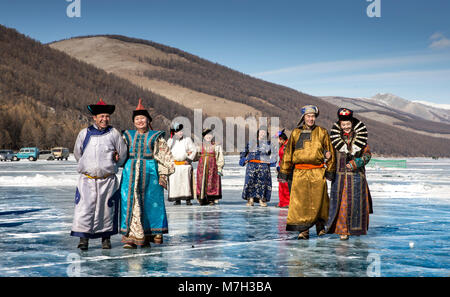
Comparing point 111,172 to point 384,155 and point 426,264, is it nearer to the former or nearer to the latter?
point 426,264

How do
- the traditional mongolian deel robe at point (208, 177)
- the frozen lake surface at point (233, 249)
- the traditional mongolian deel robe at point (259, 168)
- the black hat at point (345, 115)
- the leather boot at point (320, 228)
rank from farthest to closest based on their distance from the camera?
the traditional mongolian deel robe at point (208, 177) → the traditional mongolian deel robe at point (259, 168) → the leather boot at point (320, 228) → the black hat at point (345, 115) → the frozen lake surface at point (233, 249)

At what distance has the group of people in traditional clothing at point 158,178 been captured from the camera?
720cm

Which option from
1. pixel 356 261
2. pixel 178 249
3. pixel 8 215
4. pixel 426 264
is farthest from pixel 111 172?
pixel 8 215

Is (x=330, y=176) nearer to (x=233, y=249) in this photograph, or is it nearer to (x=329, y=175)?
(x=329, y=175)

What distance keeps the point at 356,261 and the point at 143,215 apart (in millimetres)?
2675

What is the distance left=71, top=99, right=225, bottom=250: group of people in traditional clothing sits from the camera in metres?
7.16

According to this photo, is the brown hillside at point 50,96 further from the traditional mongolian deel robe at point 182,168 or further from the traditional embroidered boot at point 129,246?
the traditional embroidered boot at point 129,246

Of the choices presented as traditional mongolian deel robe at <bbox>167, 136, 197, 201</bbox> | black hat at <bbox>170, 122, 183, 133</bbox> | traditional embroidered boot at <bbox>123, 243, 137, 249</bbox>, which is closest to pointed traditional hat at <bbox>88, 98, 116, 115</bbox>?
traditional embroidered boot at <bbox>123, 243, 137, 249</bbox>

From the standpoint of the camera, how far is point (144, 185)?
7523 millimetres

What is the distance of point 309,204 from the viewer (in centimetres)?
838

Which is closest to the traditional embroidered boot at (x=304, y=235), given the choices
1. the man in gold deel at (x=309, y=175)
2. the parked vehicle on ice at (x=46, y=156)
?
the man in gold deel at (x=309, y=175)

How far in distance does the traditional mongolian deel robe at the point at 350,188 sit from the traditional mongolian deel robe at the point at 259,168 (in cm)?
508

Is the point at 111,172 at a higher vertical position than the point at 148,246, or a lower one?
higher

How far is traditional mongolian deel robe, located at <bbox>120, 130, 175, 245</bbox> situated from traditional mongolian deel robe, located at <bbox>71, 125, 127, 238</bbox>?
0.20m
